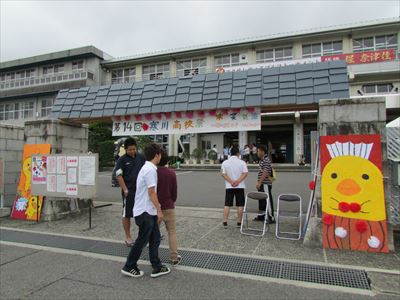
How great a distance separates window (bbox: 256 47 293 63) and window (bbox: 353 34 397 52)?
561cm

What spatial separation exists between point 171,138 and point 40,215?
74.0ft

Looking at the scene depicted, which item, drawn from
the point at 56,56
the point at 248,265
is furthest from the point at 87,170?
the point at 56,56

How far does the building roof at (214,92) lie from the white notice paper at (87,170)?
4.09ft

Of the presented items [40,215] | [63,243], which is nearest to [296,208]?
[63,243]

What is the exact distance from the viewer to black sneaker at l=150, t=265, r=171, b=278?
388 cm

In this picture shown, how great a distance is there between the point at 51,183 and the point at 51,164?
0.46 m

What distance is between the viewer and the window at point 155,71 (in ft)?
103

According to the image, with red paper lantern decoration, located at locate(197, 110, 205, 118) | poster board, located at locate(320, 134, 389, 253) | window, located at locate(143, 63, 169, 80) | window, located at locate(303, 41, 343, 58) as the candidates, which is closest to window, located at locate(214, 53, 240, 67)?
window, located at locate(143, 63, 169, 80)

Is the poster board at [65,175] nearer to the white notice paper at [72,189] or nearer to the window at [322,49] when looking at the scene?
the white notice paper at [72,189]

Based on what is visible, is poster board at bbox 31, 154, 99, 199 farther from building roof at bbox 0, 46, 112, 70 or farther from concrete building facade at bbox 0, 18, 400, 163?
building roof at bbox 0, 46, 112, 70

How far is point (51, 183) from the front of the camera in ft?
23.0

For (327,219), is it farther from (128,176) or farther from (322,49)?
(322,49)

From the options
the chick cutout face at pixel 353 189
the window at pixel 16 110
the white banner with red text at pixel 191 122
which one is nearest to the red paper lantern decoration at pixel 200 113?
the white banner with red text at pixel 191 122

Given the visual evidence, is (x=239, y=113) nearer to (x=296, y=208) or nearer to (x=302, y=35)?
(x=296, y=208)
